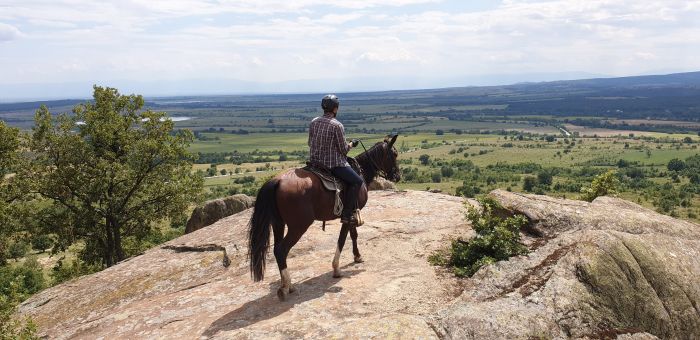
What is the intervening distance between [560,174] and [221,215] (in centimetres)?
14798

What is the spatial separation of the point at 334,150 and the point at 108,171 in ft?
69.7

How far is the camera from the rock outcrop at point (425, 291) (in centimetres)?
1071

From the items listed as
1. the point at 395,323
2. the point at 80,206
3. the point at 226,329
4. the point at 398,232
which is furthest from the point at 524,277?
the point at 80,206

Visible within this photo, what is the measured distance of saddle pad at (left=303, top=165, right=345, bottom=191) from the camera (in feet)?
44.2

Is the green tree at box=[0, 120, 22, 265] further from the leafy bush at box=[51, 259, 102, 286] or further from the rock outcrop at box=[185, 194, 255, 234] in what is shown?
the rock outcrop at box=[185, 194, 255, 234]

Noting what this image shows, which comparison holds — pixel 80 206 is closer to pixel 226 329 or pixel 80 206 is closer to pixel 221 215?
pixel 221 215

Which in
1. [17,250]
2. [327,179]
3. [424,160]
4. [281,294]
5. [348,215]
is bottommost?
[424,160]

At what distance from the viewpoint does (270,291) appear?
1362 cm

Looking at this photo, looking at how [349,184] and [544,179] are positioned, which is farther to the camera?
[544,179]

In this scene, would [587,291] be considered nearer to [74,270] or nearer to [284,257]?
[284,257]

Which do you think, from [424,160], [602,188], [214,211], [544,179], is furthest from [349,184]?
[424,160]

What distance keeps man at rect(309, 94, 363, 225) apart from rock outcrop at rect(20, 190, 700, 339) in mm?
2245

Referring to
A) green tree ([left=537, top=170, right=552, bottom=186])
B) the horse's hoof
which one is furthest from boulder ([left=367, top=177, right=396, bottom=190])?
green tree ([left=537, top=170, right=552, bottom=186])

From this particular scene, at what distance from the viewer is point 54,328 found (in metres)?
14.8
